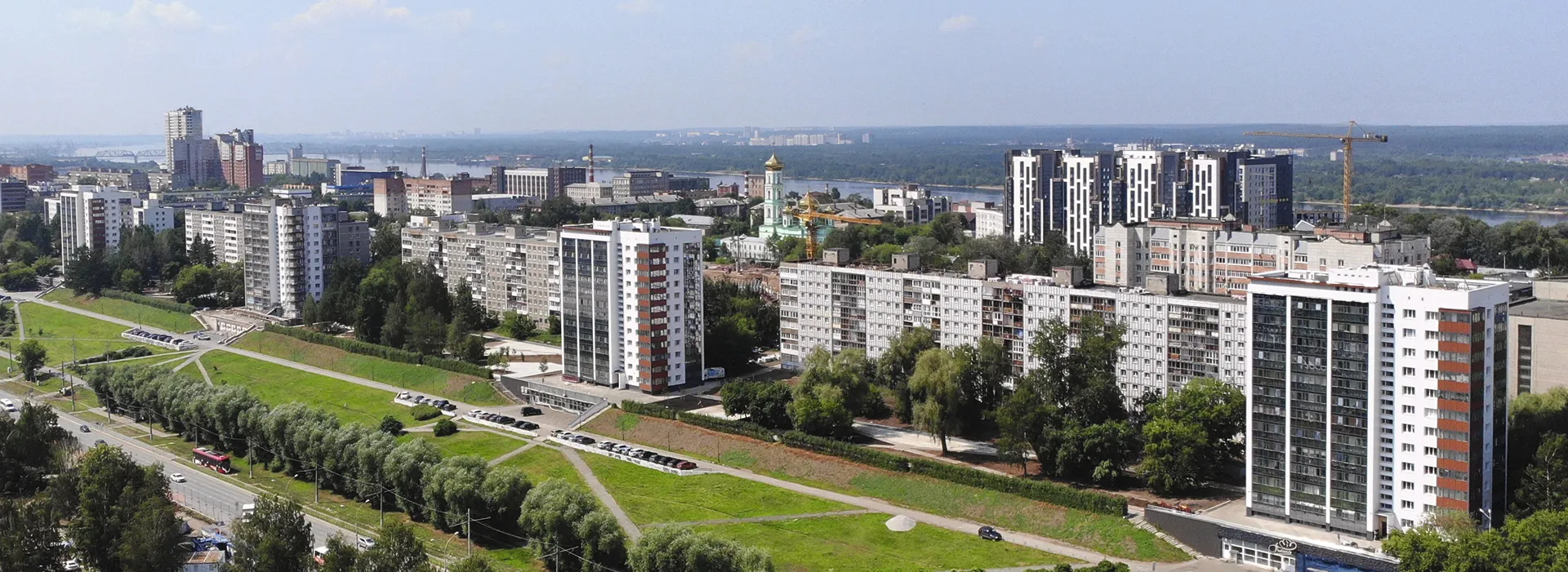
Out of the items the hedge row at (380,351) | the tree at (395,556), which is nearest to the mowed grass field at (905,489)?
the hedge row at (380,351)

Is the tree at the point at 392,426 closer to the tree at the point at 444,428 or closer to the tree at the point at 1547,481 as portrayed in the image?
the tree at the point at 444,428

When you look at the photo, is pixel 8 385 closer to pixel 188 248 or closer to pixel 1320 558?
pixel 188 248

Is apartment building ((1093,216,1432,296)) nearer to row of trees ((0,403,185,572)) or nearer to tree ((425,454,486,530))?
tree ((425,454,486,530))

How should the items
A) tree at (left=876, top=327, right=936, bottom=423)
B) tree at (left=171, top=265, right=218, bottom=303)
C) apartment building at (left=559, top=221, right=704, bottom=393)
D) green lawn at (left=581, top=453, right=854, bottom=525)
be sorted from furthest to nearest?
tree at (left=171, top=265, right=218, bottom=303) → apartment building at (left=559, top=221, right=704, bottom=393) → tree at (left=876, top=327, right=936, bottom=423) → green lawn at (left=581, top=453, right=854, bottom=525)

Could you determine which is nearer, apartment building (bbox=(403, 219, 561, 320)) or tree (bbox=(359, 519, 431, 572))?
tree (bbox=(359, 519, 431, 572))

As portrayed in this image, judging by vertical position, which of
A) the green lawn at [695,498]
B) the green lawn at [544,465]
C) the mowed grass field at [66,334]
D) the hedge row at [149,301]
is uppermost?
the hedge row at [149,301]

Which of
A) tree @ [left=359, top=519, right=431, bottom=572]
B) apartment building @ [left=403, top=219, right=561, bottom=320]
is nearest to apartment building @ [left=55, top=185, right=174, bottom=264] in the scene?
apartment building @ [left=403, top=219, right=561, bottom=320]

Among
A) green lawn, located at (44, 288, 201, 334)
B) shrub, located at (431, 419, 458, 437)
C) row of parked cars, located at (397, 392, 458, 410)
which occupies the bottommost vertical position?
shrub, located at (431, 419, 458, 437)
